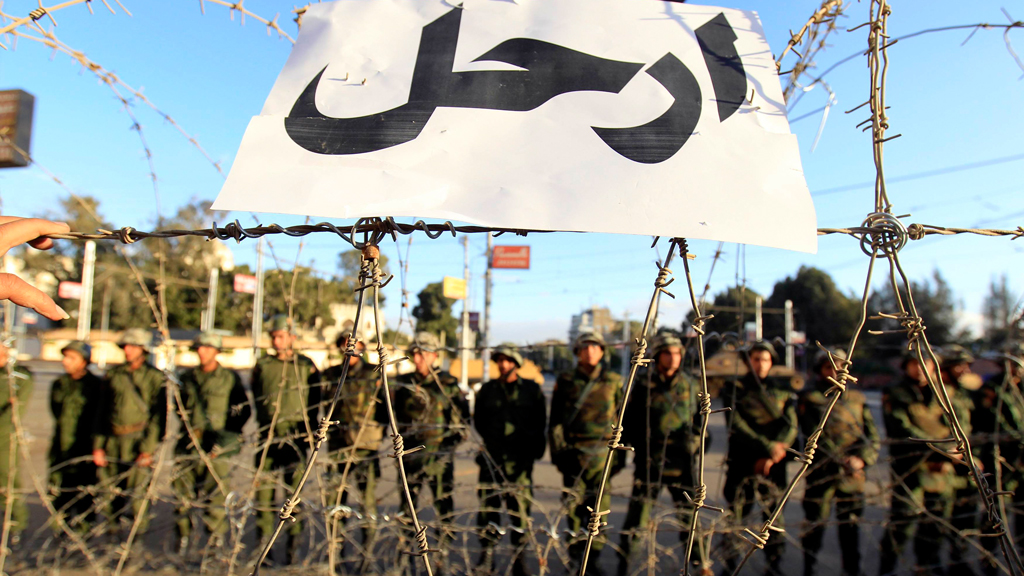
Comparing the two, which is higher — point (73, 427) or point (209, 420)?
point (209, 420)

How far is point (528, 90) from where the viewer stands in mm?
1366

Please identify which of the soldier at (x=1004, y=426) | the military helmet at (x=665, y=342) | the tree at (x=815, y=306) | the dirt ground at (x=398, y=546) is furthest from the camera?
the tree at (x=815, y=306)

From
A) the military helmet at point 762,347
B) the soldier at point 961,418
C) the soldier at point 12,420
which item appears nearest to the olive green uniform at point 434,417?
the military helmet at point 762,347

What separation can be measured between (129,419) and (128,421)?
16 mm

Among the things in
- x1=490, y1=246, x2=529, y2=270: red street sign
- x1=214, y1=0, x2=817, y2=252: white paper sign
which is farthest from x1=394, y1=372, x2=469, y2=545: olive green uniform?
x1=490, y1=246, x2=529, y2=270: red street sign

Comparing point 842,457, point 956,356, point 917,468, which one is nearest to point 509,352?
point 842,457

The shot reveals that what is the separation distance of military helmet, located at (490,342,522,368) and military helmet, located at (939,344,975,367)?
9.35 ft

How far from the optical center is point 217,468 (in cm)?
394

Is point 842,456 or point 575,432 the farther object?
point 575,432

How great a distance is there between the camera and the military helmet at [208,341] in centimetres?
425

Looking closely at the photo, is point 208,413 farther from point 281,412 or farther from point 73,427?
point 73,427

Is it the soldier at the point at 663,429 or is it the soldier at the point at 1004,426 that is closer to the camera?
the soldier at the point at 663,429

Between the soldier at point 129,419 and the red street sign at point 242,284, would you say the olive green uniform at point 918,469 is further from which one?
the red street sign at point 242,284

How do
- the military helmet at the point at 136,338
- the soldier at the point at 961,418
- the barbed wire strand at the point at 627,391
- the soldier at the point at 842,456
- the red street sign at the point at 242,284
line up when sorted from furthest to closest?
the red street sign at the point at 242,284, the military helmet at the point at 136,338, the soldier at the point at 961,418, the soldier at the point at 842,456, the barbed wire strand at the point at 627,391
